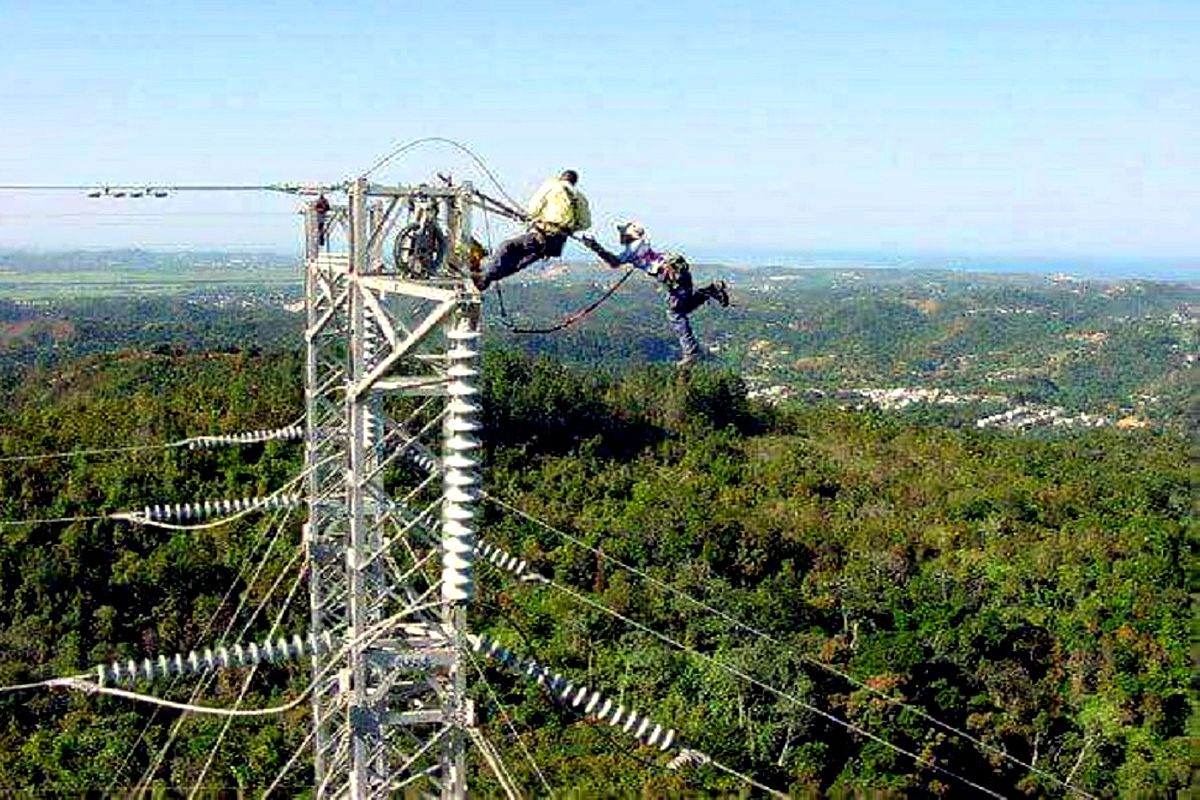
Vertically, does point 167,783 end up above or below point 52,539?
below

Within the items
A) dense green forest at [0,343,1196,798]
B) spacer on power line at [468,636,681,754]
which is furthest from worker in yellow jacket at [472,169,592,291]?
dense green forest at [0,343,1196,798]

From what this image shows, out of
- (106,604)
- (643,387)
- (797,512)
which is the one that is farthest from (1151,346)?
(106,604)

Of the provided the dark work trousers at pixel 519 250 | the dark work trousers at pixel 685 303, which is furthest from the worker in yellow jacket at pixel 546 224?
the dark work trousers at pixel 685 303

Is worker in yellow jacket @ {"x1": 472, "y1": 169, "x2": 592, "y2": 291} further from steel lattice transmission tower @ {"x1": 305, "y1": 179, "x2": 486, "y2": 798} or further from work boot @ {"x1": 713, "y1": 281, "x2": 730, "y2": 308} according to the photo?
work boot @ {"x1": 713, "y1": 281, "x2": 730, "y2": 308}

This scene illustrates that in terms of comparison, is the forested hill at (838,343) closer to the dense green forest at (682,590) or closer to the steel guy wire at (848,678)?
the dense green forest at (682,590)

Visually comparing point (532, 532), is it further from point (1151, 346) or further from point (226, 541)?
point (1151, 346)

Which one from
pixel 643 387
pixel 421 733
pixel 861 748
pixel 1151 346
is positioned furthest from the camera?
pixel 1151 346
